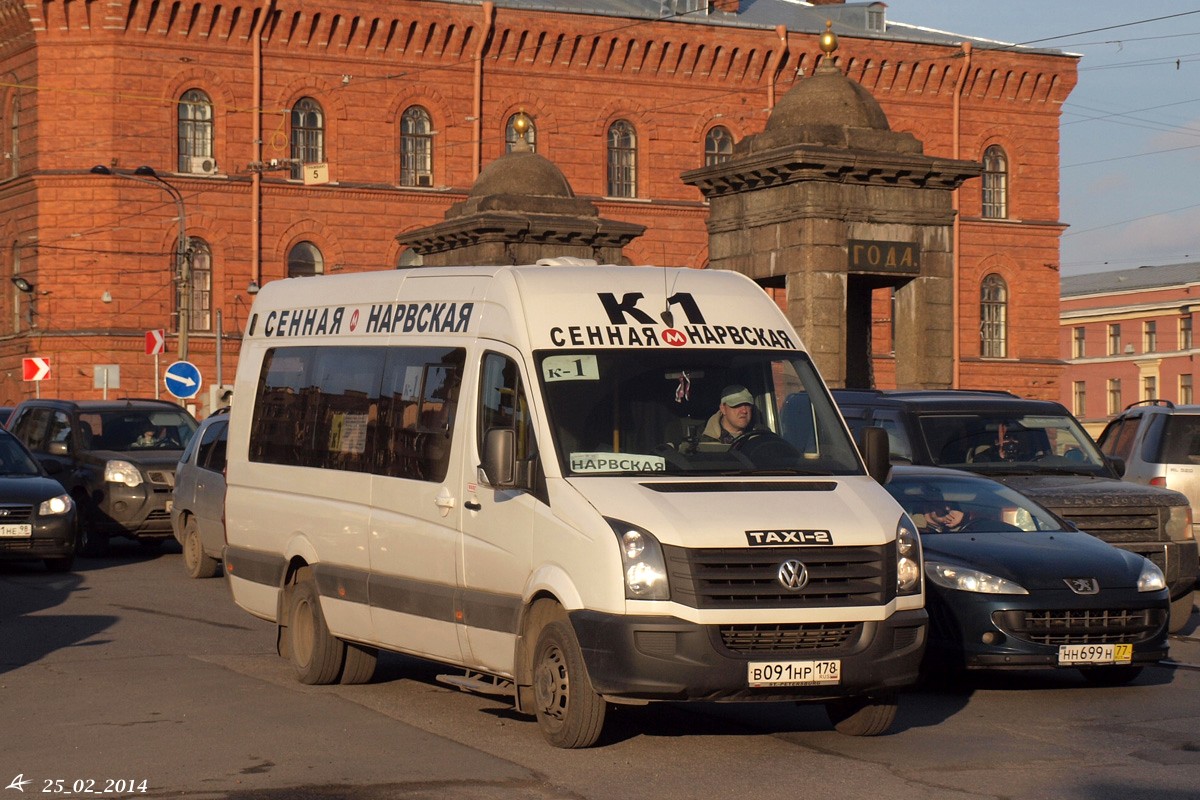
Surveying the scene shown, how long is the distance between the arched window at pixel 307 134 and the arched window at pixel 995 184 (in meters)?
22.5

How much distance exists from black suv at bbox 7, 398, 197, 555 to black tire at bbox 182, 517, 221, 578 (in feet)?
8.46

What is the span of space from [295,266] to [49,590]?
3526 centimetres

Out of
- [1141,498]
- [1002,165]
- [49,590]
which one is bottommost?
[49,590]

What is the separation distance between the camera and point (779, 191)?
25641 mm

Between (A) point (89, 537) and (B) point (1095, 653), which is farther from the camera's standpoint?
(A) point (89, 537)

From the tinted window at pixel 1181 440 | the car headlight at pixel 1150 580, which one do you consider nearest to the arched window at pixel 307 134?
the tinted window at pixel 1181 440

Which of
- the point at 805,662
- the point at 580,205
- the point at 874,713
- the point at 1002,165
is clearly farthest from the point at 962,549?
the point at 1002,165

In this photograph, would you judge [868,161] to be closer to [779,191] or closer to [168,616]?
[779,191]

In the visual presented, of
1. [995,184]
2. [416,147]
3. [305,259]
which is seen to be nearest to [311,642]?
[305,259]

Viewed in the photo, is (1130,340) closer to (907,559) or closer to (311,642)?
(311,642)

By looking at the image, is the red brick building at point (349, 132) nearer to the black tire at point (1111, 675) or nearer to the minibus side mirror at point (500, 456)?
the black tire at point (1111, 675)

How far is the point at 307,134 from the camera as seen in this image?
2137 inches

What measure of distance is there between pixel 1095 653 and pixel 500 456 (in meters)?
4.08

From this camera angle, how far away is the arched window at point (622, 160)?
192ft
